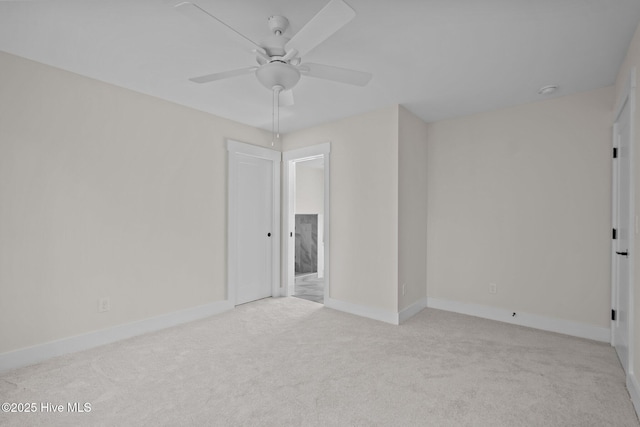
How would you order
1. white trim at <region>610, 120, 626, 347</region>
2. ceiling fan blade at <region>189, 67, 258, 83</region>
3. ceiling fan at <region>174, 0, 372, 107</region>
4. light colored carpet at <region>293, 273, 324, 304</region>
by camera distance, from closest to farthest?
1. ceiling fan at <region>174, 0, 372, 107</region>
2. ceiling fan blade at <region>189, 67, 258, 83</region>
3. white trim at <region>610, 120, 626, 347</region>
4. light colored carpet at <region>293, 273, 324, 304</region>

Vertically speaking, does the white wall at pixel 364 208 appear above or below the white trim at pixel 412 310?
above

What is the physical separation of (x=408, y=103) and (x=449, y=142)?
3.03 feet

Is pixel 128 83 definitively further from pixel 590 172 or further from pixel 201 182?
pixel 590 172

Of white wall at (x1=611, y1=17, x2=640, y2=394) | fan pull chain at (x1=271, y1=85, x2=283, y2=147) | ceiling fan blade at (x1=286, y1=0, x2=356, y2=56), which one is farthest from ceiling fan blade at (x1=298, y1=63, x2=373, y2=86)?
white wall at (x1=611, y1=17, x2=640, y2=394)

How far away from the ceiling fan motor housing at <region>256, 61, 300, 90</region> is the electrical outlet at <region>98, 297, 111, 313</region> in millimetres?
2486

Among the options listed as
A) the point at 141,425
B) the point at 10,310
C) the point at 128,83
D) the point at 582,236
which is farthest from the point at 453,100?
the point at 10,310

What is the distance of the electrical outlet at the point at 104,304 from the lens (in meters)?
2.81

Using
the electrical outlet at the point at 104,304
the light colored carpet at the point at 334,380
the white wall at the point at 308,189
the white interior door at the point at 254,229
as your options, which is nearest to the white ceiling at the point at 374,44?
the white interior door at the point at 254,229

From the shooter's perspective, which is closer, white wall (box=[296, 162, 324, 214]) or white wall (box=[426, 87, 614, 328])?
white wall (box=[426, 87, 614, 328])

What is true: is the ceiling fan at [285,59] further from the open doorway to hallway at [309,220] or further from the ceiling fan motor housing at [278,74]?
the open doorway to hallway at [309,220]

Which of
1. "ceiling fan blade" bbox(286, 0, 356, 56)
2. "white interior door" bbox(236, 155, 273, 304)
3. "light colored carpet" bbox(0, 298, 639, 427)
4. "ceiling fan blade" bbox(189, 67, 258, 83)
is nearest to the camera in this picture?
"ceiling fan blade" bbox(286, 0, 356, 56)

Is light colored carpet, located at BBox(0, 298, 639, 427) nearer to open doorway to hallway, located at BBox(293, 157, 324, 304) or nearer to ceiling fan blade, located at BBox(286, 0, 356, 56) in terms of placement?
ceiling fan blade, located at BBox(286, 0, 356, 56)

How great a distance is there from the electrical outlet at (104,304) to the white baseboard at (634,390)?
4034 millimetres

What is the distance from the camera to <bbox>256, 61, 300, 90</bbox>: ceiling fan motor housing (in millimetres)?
1860
